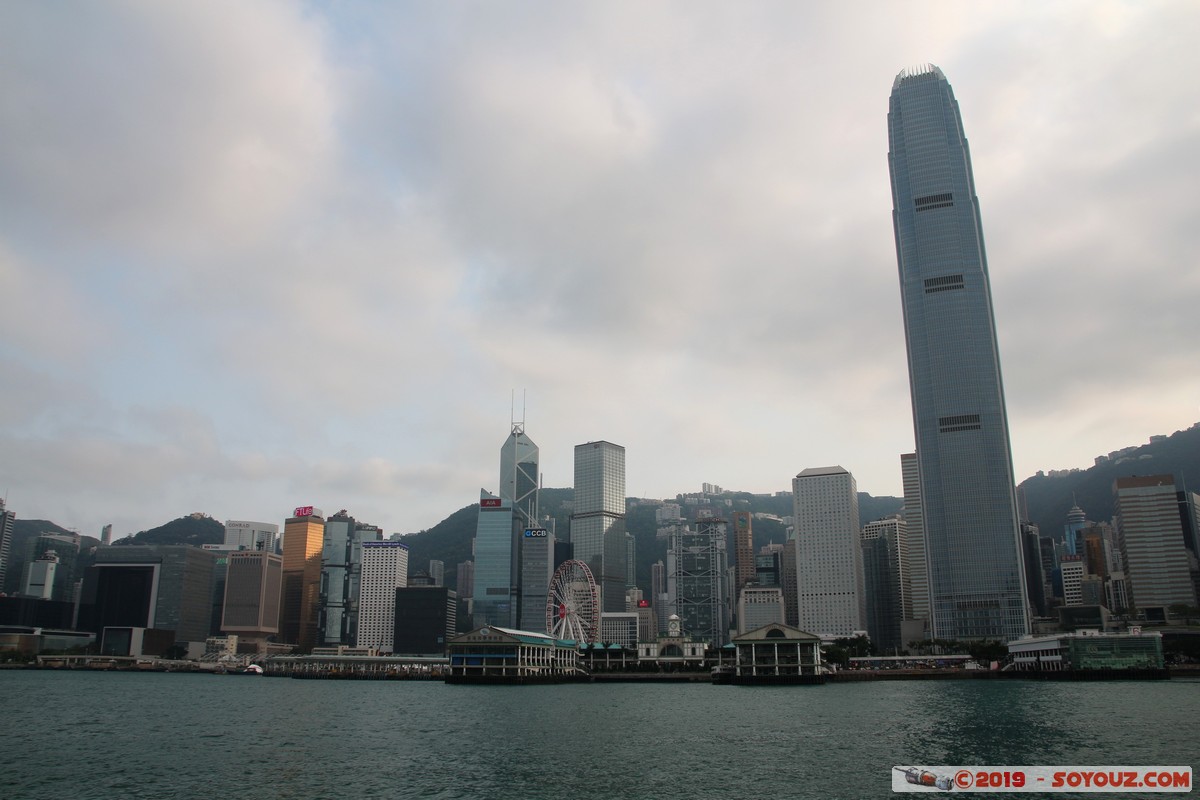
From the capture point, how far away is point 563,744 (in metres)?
66.4

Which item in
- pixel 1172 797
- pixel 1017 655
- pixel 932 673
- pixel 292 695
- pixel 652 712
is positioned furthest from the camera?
pixel 1017 655

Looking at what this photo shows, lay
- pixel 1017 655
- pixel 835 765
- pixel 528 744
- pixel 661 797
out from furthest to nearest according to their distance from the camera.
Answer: pixel 1017 655 < pixel 528 744 < pixel 835 765 < pixel 661 797

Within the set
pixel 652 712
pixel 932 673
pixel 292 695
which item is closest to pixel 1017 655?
pixel 932 673

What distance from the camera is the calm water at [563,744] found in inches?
1932

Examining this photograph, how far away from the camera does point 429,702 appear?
116m

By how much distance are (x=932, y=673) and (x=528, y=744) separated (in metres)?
133

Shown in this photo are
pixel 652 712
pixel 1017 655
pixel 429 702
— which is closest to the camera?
pixel 652 712

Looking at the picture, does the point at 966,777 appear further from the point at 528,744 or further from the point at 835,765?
the point at 528,744

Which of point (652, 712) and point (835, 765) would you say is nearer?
point (835, 765)

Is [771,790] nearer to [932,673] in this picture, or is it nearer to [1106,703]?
[1106,703]

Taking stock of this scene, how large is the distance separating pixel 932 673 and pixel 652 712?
103 metres

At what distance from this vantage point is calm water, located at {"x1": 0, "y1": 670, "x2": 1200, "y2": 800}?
4906 centimetres

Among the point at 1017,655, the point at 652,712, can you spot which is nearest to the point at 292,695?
the point at 652,712

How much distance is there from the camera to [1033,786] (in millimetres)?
46531
